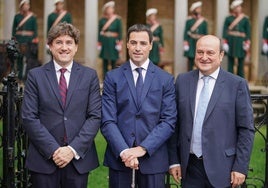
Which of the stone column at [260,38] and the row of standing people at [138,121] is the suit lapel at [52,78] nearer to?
the row of standing people at [138,121]

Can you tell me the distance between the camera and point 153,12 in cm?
1898

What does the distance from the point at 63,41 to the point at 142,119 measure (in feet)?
3.03

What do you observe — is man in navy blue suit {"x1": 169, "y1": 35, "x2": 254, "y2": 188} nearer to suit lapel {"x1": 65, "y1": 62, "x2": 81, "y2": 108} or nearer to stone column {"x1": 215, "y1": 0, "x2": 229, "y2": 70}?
suit lapel {"x1": 65, "y1": 62, "x2": 81, "y2": 108}

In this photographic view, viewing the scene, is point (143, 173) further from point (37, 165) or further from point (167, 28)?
point (167, 28)

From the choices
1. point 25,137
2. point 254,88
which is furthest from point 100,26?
point 25,137

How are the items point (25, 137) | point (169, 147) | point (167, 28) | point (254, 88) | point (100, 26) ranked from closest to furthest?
point (169, 147)
point (25, 137)
point (254, 88)
point (100, 26)
point (167, 28)

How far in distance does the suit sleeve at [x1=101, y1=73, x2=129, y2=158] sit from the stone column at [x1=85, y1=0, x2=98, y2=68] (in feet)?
46.9

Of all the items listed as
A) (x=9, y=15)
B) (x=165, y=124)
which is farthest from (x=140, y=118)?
(x=9, y=15)

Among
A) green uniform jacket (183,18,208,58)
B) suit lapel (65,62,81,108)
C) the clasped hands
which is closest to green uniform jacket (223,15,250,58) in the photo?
green uniform jacket (183,18,208,58)

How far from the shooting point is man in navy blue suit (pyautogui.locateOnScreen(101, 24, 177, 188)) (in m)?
5.04

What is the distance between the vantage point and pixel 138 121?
5.09 meters

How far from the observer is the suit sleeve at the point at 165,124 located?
16.4 feet

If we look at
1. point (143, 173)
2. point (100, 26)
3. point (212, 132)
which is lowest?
point (143, 173)

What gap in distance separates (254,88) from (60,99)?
12914 mm
